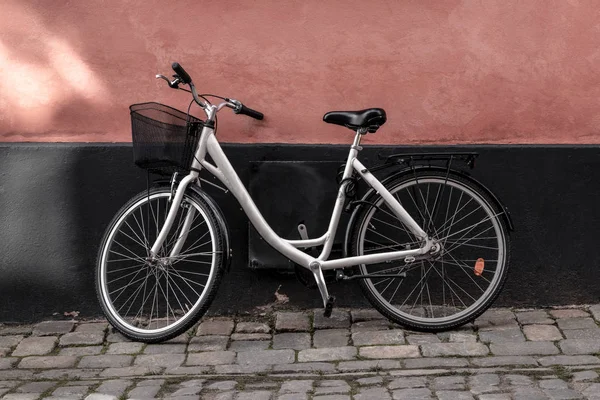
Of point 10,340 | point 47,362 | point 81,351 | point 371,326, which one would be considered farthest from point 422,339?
point 10,340

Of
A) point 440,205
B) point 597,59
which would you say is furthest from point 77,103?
point 597,59

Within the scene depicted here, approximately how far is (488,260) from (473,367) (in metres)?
1.10

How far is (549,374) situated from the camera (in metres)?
5.09

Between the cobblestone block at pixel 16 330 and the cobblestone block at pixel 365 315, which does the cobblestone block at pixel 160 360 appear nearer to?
the cobblestone block at pixel 16 330

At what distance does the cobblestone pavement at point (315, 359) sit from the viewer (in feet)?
16.3

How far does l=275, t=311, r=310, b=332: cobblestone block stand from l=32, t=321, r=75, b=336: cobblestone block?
49.3 inches

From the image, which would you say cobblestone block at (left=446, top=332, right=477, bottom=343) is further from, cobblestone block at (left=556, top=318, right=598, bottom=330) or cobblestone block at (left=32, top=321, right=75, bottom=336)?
cobblestone block at (left=32, top=321, right=75, bottom=336)

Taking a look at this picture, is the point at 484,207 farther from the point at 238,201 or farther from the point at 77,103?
the point at 77,103

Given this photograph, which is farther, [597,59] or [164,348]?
[597,59]

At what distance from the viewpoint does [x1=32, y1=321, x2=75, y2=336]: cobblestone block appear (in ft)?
20.2

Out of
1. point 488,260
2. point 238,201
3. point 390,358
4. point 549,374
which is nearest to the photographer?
point 549,374

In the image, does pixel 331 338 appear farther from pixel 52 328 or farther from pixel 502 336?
pixel 52 328

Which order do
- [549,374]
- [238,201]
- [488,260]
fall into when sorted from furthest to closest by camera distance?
1. [488,260]
2. [238,201]
3. [549,374]

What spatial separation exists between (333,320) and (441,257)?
76 centimetres
